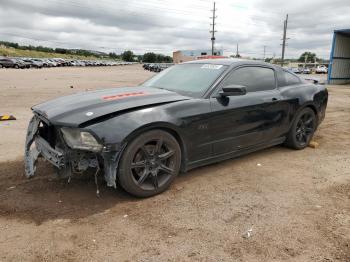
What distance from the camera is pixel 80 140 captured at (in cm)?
334

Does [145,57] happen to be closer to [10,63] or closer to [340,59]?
[10,63]

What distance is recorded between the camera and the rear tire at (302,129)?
213 inches

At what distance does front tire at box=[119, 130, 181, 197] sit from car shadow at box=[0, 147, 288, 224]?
17 cm

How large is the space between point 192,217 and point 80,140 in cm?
137

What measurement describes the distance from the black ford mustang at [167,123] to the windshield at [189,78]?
14 millimetres

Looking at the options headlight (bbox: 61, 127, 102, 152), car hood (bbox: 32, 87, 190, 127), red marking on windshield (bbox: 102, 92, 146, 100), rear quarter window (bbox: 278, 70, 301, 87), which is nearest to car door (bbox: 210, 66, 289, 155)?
rear quarter window (bbox: 278, 70, 301, 87)

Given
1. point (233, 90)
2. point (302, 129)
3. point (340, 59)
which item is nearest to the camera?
point (233, 90)

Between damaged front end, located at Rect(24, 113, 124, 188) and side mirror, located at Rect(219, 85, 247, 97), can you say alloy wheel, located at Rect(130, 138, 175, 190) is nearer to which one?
damaged front end, located at Rect(24, 113, 124, 188)

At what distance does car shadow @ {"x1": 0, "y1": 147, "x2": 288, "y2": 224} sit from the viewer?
3320mm

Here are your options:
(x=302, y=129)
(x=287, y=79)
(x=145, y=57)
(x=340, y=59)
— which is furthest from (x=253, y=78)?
(x=145, y=57)

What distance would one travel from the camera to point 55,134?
12.4 ft

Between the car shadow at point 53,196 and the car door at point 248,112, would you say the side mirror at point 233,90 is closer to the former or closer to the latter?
the car door at point 248,112

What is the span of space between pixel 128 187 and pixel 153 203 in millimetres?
330

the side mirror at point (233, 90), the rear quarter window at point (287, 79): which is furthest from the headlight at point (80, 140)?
the rear quarter window at point (287, 79)
